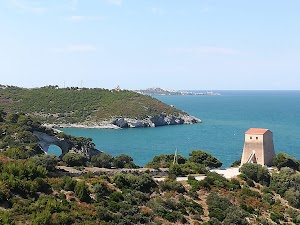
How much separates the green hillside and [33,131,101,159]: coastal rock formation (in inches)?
2282

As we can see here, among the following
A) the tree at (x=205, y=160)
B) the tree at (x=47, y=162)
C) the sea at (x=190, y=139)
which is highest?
the tree at (x=47, y=162)

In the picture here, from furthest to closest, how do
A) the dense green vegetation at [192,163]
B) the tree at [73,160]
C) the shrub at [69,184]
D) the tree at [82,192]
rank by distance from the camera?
the dense green vegetation at [192,163]
the tree at [73,160]
the shrub at [69,184]
the tree at [82,192]

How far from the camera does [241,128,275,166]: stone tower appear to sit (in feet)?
134

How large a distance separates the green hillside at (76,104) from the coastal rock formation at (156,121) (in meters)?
2.05

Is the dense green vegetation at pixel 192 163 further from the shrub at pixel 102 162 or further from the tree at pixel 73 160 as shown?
the tree at pixel 73 160

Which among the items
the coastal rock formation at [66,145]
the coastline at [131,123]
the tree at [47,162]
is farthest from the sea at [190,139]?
the tree at [47,162]

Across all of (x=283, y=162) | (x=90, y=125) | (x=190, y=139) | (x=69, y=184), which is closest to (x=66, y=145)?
(x=283, y=162)

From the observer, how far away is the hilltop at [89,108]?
117562 millimetres

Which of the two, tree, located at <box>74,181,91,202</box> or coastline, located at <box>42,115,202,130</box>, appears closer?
tree, located at <box>74,181,91,202</box>

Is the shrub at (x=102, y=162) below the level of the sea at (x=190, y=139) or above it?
above

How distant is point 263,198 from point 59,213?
17.4 metres

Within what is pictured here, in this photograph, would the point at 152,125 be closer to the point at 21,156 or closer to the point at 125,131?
the point at 125,131

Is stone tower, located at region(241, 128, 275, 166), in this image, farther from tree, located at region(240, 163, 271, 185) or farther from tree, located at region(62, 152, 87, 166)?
tree, located at region(62, 152, 87, 166)

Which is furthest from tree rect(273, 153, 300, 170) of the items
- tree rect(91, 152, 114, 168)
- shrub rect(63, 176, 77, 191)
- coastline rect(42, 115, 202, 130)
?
coastline rect(42, 115, 202, 130)
